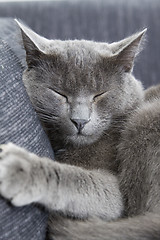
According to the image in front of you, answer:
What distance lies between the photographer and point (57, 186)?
0.97m

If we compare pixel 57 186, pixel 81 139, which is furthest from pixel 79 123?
pixel 57 186

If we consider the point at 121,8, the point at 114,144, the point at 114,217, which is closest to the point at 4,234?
the point at 114,217

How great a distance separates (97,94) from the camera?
1196 millimetres

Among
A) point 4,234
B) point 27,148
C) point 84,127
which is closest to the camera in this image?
point 4,234

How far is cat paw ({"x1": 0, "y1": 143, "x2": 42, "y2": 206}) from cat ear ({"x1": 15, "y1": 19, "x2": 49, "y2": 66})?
383 mm

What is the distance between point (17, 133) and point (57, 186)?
16 cm

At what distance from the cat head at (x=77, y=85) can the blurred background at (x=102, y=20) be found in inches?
32.2

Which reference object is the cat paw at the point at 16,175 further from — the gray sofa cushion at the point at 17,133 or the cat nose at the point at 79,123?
the cat nose at the point at 79,123

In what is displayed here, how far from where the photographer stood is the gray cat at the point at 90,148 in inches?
36.4

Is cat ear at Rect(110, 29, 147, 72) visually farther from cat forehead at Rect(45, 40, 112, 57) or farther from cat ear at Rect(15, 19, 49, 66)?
cat ear at Rect(15, 19, 49, 66)

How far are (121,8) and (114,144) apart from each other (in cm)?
107

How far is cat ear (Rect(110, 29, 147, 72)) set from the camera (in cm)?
122

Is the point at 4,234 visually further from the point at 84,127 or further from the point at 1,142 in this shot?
the point at 84,127

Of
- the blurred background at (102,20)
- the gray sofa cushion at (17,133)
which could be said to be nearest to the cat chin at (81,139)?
the gray sofa cushion at (17,133)
